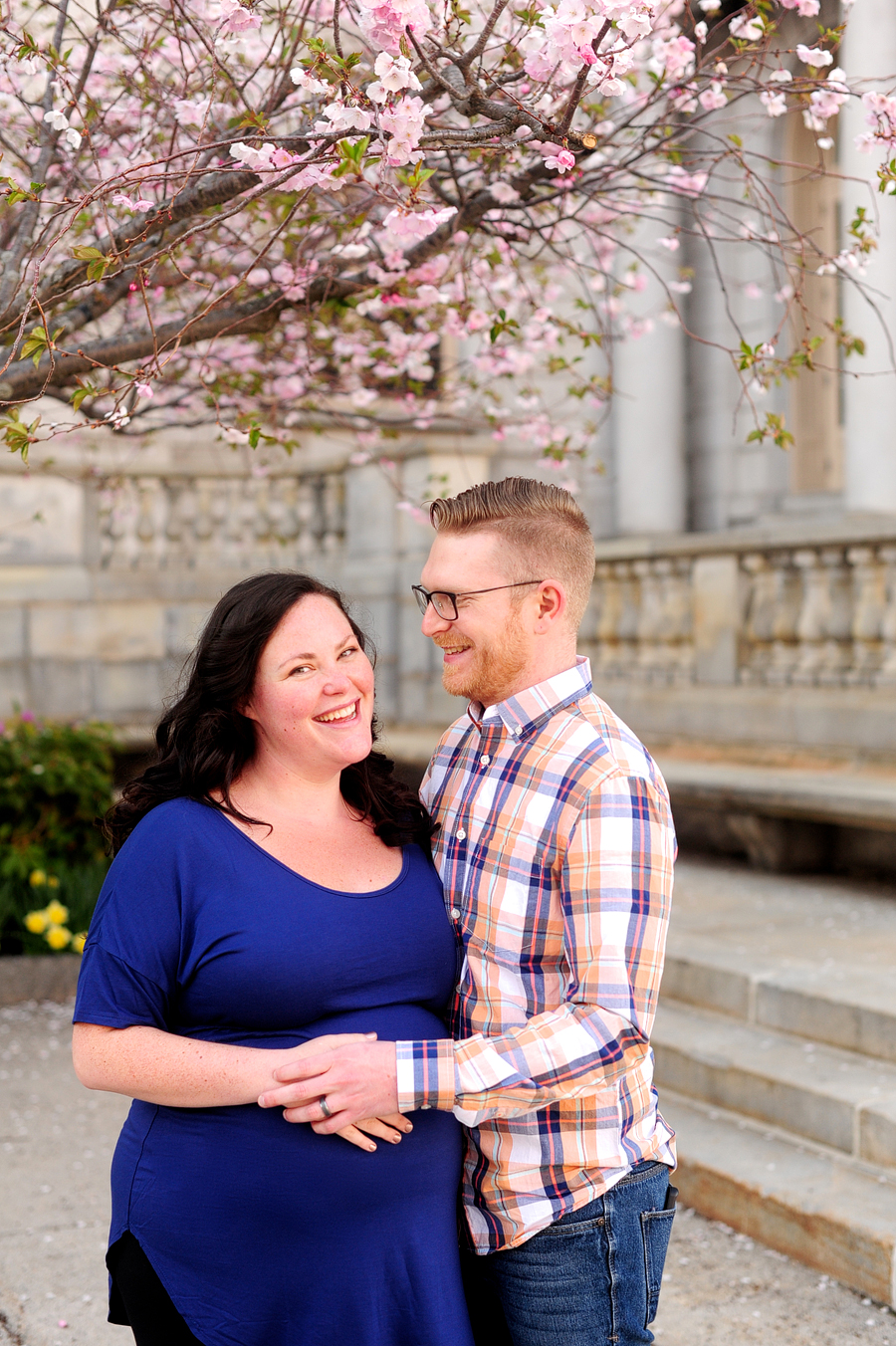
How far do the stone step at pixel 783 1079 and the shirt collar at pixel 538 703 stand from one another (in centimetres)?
230

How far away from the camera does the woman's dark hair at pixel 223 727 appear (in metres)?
2.04

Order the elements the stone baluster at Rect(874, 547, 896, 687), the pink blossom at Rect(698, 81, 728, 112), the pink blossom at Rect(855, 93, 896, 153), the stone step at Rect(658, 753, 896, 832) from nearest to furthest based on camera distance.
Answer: the pink blossom at Rect(855, 93, 896, 153)
the pink blossom at Rect(698, 81, 728, 112)
the stone step at Rect(658, 753, 896, 832)
the stone baluster at Rect(874, 547, 896, 687)

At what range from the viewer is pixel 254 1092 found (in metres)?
1.79

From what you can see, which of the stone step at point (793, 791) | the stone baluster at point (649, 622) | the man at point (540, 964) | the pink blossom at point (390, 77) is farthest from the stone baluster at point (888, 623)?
the pink blossom at point (390, 77)

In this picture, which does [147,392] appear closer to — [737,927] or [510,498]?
[510,498]

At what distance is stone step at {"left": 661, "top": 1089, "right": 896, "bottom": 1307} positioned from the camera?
3.28 metres

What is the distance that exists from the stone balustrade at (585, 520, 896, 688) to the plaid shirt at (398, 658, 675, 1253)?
4918 millimetres

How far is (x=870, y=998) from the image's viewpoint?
420cm

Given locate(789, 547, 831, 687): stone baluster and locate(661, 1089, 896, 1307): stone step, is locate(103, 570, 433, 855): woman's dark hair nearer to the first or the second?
locate(661, 1089, 896, 1307): stone step

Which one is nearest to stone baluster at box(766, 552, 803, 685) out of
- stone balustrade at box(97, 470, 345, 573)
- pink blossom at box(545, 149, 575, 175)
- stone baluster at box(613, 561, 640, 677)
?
stone baluster at box(613, 561, 640, 677)

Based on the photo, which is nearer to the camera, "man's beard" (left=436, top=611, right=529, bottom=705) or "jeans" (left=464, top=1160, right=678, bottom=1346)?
"jeans" (left=464, top=1160, right=678, bottom=1346)

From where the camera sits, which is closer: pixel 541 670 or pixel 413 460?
pixel 541 670

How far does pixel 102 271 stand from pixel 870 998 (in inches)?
131

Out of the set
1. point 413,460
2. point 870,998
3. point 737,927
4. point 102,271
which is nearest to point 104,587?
point 413,460
